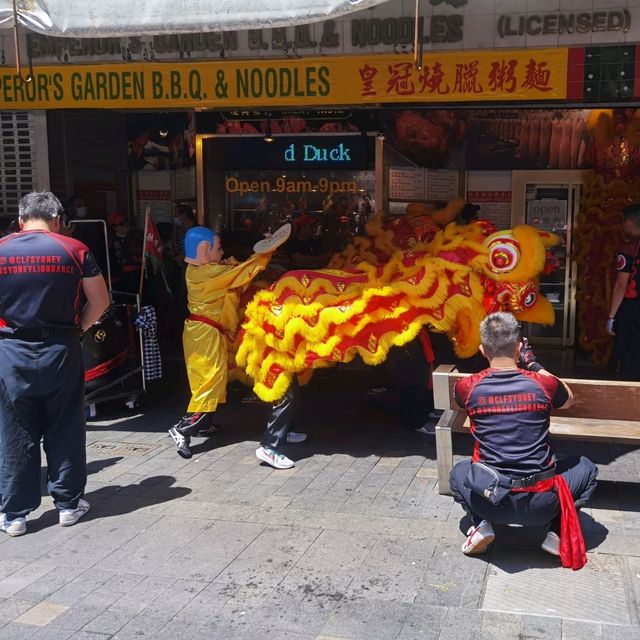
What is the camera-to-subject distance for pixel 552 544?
401cm

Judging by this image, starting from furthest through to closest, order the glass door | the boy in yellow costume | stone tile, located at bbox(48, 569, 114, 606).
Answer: the glass door
the boy in yellow costume
stone tile, located at bbox(48, 569, 114, 606)

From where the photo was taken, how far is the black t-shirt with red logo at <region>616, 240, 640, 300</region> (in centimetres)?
610

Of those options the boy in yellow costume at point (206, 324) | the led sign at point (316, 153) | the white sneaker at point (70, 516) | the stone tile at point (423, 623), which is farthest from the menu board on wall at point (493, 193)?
the stone tile at point (423, 623)

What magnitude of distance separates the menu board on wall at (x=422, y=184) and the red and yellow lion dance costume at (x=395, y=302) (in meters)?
3.42

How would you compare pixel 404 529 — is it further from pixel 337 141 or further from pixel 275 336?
pixel 337 141

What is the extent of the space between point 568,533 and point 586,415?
35.2 inches

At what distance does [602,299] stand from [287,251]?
356cm

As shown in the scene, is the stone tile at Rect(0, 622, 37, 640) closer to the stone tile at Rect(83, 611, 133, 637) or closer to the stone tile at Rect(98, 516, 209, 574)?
the stone tile at Rect(83, 611, 133, 637)

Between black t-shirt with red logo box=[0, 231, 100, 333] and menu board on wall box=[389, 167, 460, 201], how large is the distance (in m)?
5.04

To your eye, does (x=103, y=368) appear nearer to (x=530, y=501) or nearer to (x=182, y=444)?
(x=182, y=444)

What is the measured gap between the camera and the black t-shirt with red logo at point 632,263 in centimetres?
610

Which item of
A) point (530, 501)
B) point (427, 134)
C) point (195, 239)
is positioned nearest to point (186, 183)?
point (427, 134)

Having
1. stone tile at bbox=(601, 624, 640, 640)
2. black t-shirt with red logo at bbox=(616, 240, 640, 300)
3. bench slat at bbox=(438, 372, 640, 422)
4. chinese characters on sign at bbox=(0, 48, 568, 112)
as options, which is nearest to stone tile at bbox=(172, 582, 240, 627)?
stone tile at bbox=(601, 624, 640, 640)

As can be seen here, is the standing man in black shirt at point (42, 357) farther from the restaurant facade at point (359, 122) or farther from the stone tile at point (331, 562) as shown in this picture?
the restaurant facade at point (359, 122)
